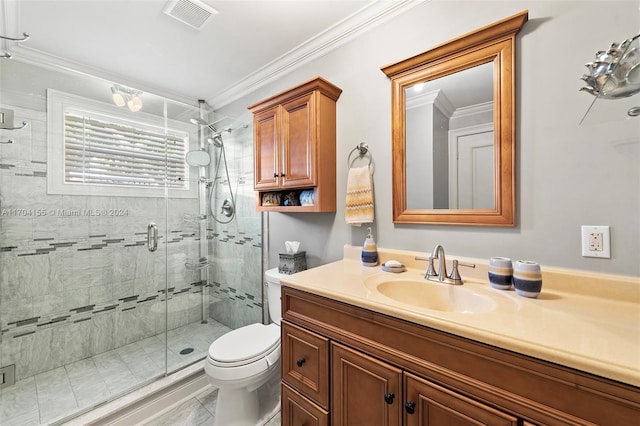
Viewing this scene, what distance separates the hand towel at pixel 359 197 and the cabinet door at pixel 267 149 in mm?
536

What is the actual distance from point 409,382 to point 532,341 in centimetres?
38

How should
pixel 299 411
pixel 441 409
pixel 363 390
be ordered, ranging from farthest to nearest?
1. pixel 299 411
2. pixel 363 390
3. pixel 441 409

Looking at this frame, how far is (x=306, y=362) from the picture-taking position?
113 centimetres

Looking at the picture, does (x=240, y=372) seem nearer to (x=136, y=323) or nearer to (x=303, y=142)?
(x=303, y=142)

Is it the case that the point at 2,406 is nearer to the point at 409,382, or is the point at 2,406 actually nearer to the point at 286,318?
the point at 286,318

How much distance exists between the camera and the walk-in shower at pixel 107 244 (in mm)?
1791

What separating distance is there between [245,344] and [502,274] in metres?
1.45

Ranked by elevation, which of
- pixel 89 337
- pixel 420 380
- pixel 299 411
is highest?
pixel 420 380

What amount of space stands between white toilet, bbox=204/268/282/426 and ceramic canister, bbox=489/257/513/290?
1271 millimetres

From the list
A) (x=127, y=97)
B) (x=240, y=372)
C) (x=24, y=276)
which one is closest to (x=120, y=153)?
(x=127, y=97)

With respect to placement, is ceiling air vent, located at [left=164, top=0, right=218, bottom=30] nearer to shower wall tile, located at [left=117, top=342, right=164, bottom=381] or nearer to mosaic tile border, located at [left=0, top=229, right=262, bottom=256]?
mosaic tile border, located at [left=0, top=229, right=262, bottom=256]

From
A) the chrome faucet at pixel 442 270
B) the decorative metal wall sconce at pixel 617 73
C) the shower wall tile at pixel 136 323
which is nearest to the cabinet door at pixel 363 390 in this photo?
the chrome faucet at pixel 442 270

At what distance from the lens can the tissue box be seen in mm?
1841

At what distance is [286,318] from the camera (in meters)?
1.23
